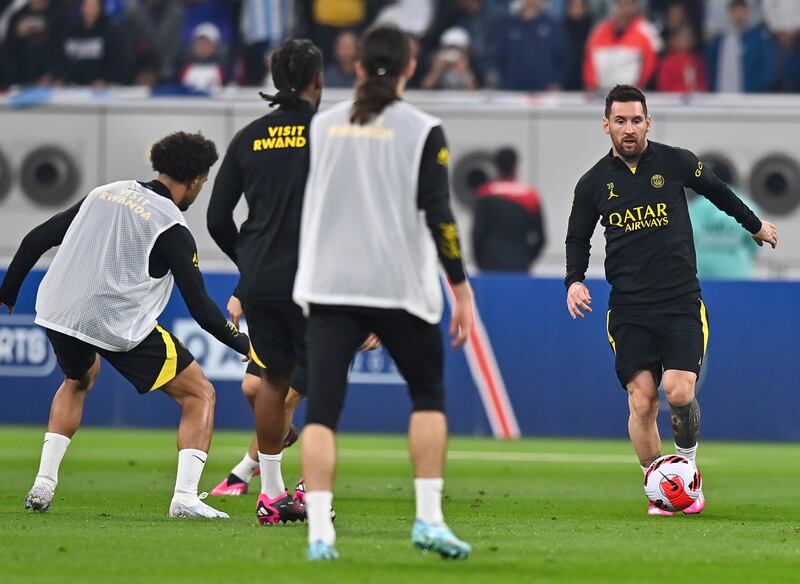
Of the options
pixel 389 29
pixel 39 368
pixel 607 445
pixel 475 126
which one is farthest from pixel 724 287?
pixel 389 29

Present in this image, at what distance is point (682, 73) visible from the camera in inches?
832

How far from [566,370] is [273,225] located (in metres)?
9.89

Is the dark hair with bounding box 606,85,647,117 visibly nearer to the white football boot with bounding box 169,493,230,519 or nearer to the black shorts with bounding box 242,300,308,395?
the black shorts with bounding box 242,300,308,395

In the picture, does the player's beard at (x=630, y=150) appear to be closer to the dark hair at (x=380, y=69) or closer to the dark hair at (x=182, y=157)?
the dark hair at (x=182, y=157)

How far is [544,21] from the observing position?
68.8 ft

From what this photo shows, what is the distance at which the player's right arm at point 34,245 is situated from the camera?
30.5 feet

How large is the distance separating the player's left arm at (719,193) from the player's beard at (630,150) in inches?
10.0

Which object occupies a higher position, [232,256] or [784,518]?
[232,256]

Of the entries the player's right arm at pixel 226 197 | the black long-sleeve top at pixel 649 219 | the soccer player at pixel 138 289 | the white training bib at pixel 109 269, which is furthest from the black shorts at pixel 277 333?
the black long-sleeve top at pixel 649 219

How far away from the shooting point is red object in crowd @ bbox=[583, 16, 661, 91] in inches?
803

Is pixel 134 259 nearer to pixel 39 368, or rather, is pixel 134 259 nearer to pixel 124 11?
pixel 39 368

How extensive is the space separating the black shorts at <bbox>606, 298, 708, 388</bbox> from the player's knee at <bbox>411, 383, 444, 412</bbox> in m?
3.29

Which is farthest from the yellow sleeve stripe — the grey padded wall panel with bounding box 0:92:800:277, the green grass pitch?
the grey padded wall panel with bounding box 0:92:800:277

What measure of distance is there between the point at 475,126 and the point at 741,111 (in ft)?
10.5
